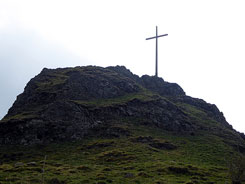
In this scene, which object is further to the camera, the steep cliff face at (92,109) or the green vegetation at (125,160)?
the steep cliff face at (92,109)

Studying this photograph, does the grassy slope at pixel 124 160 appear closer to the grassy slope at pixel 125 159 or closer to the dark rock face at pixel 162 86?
the grassy slope at pixel 125 159

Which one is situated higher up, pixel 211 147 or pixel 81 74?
pixel 81 74

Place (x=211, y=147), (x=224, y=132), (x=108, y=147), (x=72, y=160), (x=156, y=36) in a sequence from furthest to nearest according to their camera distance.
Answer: (x=156, y=36) < (x=224, y=132) < (x=211, y=147) < (x=108, y=147) < (x=72, y=160)

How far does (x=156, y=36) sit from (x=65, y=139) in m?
55.5

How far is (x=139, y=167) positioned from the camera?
1902 inches

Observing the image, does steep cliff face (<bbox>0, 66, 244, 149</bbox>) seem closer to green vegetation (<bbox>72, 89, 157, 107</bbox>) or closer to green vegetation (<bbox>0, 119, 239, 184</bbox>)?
green vegetation (<bbox>72, 89, 157, 107</bbox>)

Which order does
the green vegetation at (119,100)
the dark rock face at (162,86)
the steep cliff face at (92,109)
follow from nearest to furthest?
1. the steep cliff face at (92,109)
2. the green vegetation at (119,100)
3. the dark rock face at (162,86)


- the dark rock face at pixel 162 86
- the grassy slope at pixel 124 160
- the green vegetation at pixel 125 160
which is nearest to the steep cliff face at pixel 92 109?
the dark rock face at pixel 162 86

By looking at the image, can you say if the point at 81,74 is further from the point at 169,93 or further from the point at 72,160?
the point at 72,160

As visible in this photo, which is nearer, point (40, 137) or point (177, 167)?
point (177, 167)

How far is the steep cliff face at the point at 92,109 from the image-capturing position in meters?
72.4

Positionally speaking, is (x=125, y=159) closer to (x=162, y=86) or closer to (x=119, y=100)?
(x=119, y=100)

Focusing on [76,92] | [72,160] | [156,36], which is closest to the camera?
[72,160]

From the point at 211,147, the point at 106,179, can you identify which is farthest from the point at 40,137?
the point at 211,147
